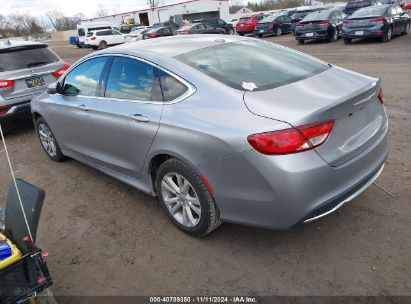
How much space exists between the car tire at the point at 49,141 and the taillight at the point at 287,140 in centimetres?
353

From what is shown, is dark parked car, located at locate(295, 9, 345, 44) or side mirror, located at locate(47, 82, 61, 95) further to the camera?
dark parked car, located at locate(295, 9, 345, 44)

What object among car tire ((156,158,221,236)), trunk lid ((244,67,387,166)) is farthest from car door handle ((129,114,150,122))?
trunk lid ((244,67,387,166))

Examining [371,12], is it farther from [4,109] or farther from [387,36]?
[4,109]

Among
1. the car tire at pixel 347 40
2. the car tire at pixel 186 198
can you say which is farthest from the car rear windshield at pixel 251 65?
the car tire at pixel 347 40

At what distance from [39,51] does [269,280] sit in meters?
6.21

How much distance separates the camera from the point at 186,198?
3301 mm

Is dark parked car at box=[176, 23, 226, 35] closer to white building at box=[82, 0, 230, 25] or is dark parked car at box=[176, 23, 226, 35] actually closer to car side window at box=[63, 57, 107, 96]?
car side window at box=[63, 57, 107, 96]

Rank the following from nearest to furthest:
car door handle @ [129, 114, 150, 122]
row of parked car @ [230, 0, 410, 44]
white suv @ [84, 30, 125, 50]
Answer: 1. car door handle @ [129, 114, 150, 122]
2. row of parked car @ [230, 0, 410, 44]
3. white suv @ [84, 30, 125, 50]

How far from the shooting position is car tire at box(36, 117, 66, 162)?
5305 millimetres

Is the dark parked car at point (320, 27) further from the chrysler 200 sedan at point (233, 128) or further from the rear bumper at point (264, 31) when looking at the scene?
the chrysler 200 sedan at point (233, 128)

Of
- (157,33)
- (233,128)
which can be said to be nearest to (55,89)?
(233,128)

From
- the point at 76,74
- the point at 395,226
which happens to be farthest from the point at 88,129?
the point at 395,226

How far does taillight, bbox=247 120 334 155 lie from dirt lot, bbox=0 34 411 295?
36.7 inches

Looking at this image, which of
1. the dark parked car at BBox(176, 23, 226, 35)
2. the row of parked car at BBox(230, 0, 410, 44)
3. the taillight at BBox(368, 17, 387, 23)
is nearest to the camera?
the taillight at BBox(368, 17, 387, 23)
